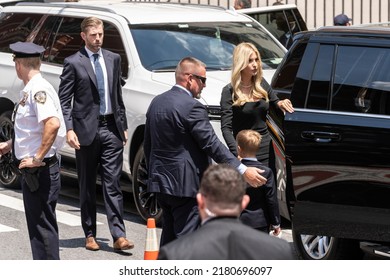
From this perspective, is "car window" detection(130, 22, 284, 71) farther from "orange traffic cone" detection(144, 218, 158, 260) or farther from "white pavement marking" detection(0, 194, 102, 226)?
"orange traffic cone" detection(144, 218, 158, 260)

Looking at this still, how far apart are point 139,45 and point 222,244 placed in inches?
282

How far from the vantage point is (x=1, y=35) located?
1360cm

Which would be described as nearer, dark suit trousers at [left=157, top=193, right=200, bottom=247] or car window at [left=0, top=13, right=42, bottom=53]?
dark suit trousers at [left=157, top=193, right=200, bottom=247]

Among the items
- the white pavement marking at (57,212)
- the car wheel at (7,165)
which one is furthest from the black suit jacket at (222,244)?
the car wheel at (7,165)

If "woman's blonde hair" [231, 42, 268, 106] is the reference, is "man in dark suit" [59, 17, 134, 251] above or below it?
below

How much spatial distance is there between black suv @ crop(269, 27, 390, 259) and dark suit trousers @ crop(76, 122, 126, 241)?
175cm

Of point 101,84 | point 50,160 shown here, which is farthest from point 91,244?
point 50,160

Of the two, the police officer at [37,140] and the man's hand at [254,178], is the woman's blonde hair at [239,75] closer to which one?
the man's hand at [254,178]

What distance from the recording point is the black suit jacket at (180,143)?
7.95 m

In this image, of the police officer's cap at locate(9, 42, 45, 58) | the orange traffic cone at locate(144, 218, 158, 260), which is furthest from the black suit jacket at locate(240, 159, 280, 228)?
the police officer's cap at locate(9, 42, 45, 58)

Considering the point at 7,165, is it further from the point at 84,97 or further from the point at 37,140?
the point at 37,140

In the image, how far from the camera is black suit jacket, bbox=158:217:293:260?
464 cm

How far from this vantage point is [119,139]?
10266mm

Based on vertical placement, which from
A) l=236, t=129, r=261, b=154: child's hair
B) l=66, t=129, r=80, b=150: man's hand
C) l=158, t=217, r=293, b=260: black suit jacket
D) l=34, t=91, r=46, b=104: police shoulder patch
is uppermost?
l=158, t=217, r=293, b=260: black suit jacket
